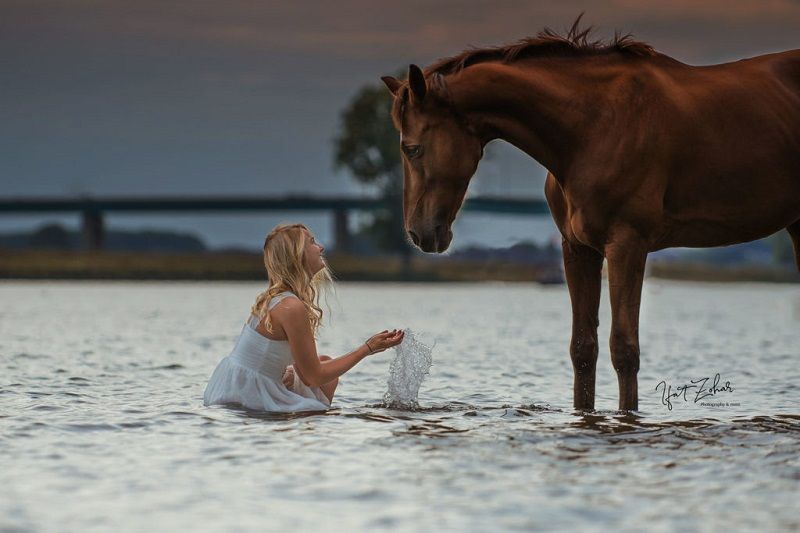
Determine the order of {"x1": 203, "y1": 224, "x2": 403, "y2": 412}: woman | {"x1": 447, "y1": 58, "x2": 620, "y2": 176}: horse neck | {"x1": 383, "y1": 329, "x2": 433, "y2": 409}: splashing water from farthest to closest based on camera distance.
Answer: {"x1": 383, "y1": 329, "x2": 433, "y2": 409}: splashing water, {"x1": 203, "y1": 224, "x2": 403, "y2": 412}: woman, {"x1": 447, "y1": 58, "x2": 620, "y2": 176}: horse neck

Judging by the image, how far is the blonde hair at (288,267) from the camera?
355 inches

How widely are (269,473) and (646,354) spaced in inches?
520

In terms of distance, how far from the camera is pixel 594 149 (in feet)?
27.3

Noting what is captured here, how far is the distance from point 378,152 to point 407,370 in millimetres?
74405

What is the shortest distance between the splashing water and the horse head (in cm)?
135

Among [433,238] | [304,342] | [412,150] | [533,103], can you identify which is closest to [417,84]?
[412,150]

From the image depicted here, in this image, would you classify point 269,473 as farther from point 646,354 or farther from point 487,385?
point 646,354

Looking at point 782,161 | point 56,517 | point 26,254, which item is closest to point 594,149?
point 782,161

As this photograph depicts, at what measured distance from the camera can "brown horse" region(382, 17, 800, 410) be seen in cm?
823

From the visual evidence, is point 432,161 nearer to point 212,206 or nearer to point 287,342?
point 287,342

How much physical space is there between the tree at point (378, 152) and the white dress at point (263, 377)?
72.0 m

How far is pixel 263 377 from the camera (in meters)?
9.28

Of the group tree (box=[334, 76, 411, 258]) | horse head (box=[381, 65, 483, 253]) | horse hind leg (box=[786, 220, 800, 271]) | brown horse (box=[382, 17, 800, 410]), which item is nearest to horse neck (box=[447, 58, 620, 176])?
brown horse (box=[382, 17, 800, 410])

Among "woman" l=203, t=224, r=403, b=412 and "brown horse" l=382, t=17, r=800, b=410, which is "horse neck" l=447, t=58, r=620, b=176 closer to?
"brown horse" l=382, t=17, r=800, b=410
